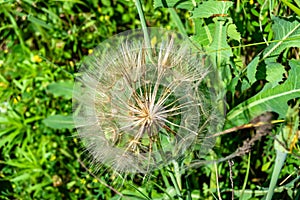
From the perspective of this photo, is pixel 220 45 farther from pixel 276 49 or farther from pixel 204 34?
pixel 276 49

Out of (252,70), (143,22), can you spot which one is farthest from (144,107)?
(252,70)

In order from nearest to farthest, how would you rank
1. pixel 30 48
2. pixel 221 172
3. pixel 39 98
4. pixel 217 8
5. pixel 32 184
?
pixel 217 8 < pixel 221 172 < pixel 32 184 < pixel 39 98 < pixel 30 48

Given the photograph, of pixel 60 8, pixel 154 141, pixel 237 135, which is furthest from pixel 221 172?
pixel 60 8

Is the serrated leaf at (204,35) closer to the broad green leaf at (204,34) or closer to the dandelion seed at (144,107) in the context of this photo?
the broad green leaf at (204,34)

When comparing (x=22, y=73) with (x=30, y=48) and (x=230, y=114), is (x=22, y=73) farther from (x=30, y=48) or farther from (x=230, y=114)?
(x=230, y=114)

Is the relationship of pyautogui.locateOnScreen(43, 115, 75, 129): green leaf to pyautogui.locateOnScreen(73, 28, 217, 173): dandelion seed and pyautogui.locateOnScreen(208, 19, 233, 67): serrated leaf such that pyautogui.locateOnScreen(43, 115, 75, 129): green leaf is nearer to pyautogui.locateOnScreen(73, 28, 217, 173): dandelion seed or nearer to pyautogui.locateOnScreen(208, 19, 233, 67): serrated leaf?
pyautogui.locateOnScreen(73, 28, 217, 173): dandelion seed

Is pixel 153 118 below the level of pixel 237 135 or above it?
above

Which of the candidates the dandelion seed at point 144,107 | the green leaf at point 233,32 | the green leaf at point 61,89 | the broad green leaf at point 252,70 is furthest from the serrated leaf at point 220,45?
the green leaf at point 61,89

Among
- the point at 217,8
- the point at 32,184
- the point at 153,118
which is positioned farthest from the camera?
the point at 32,184
